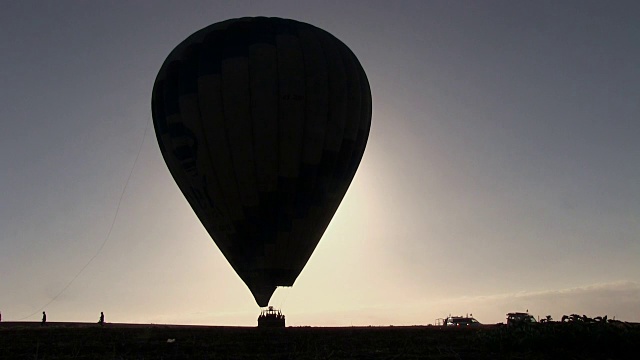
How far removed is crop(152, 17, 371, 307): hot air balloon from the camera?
4319cm

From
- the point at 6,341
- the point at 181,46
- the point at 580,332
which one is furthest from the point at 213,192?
the point at 580,332

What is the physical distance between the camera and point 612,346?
26141 mm

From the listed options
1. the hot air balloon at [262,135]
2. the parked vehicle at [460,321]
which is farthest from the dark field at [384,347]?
the parked vehicle at [460,321]

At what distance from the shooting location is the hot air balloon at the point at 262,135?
43188 mm

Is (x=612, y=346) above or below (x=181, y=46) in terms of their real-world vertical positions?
below

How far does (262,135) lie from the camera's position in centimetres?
4300

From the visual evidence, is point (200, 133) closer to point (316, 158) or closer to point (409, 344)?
point (316, 158)

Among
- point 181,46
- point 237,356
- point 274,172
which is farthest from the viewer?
point 181,46

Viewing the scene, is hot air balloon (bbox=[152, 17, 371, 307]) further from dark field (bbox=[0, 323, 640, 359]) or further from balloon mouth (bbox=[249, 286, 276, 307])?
dark field (bbox=[0, 323, 640, 359])

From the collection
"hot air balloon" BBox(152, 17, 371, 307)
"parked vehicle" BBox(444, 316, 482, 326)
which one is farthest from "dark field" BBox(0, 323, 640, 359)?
"parked vehicle" BBox(444, 316, 482, 326)

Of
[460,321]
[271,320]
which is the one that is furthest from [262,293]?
[460,321]

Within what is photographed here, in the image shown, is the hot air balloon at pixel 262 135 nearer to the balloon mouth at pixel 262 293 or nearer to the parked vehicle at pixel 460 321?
the balloon mouth at pixel 262 293

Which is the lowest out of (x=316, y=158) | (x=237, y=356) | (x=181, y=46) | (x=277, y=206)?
(x=237, y=356)

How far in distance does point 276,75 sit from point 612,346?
2501cm
